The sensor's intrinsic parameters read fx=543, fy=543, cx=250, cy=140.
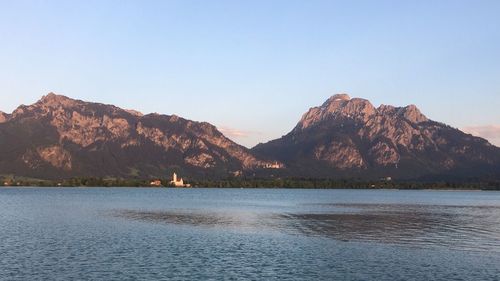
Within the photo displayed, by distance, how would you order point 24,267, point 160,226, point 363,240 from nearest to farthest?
1. point 24,267
2. point 363,240
3. point 160,226

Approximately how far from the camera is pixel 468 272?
5712 cm

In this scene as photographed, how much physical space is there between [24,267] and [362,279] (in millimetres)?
34403

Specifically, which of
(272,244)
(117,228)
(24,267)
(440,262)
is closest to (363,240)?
(272,244)

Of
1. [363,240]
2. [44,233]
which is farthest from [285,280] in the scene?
[44,233]

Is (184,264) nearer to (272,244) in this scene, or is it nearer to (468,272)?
(272,244)

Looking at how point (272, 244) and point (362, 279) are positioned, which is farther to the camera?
point (272, 244)

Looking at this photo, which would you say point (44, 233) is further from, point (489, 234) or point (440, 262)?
point (489, 234)

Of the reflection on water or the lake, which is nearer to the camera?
the lake

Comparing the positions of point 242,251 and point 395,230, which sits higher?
point 395,230

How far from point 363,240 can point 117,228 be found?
4431 cm

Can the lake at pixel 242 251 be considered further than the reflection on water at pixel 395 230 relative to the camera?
No

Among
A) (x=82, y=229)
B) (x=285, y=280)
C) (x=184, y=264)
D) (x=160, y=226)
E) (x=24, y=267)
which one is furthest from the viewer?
(x=160, y=226)

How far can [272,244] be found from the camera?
77.9 metres

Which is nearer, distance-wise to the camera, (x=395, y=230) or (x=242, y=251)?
(x=242, y=251)
